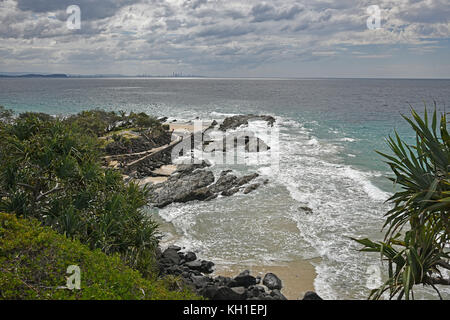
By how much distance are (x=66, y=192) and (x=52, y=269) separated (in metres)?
3.60

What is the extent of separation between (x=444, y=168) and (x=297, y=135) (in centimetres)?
4482

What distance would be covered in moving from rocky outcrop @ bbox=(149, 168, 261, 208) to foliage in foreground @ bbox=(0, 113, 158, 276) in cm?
1081

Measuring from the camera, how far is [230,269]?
14.5 meters

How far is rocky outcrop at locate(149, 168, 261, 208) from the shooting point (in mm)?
23203

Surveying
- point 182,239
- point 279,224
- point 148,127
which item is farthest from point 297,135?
point 182,239

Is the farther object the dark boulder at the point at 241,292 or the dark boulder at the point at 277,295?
the dark boulder at the point at 277,295

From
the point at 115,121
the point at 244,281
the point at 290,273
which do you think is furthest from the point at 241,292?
the point at 115,121

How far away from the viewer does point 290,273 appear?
46.1ft

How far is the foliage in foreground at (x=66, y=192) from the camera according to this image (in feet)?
32.6

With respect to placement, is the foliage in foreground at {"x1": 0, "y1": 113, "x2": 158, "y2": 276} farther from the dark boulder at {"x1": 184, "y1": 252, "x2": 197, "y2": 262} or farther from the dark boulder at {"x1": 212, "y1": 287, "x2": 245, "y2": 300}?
the dark boulder at {"x1": 184, "y1": 252, "x2": 197, "y2": 262}

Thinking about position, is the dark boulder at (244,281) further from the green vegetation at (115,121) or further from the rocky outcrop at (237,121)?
the rocky outcrop at (237,121)

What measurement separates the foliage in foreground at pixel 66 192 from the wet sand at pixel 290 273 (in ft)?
15.1

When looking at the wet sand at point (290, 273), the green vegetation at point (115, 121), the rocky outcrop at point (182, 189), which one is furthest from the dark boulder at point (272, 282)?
the green vegetation at point (115, 121)
